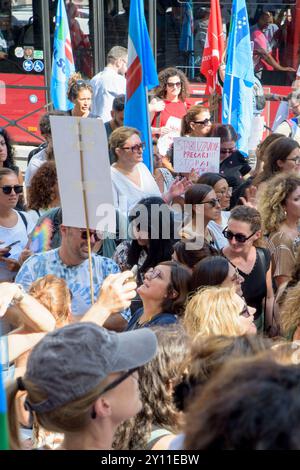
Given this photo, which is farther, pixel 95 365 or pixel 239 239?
pixel 239 239

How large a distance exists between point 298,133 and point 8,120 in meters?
5.35

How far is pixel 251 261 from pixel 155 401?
2267mm

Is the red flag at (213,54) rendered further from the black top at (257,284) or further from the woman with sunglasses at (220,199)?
the black top at (257,284)

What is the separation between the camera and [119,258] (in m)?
5.09

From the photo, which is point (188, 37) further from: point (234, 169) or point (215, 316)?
point (215, 316)

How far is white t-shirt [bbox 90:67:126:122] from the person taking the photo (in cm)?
964

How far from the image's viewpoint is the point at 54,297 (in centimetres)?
382

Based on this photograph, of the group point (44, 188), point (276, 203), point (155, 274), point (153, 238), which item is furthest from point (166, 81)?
point (155, 274)

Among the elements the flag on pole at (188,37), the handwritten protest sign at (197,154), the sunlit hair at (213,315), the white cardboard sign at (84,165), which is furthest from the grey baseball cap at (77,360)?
the flag on pole at (188,37)

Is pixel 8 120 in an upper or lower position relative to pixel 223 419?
lower

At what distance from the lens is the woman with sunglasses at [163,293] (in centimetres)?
407
